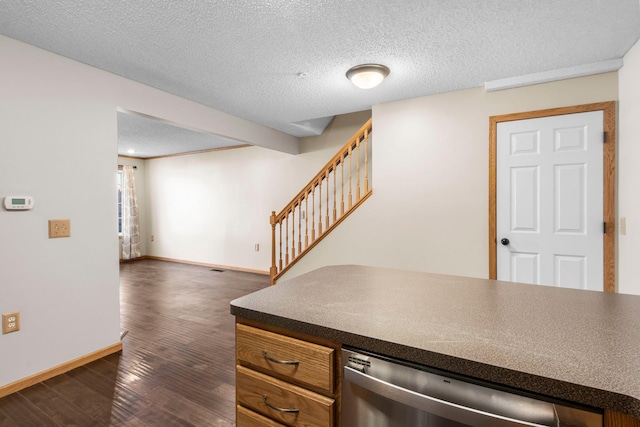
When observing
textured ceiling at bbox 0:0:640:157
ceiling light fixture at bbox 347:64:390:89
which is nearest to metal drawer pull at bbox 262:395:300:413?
textured ceiling at bbox 0:0:640:157

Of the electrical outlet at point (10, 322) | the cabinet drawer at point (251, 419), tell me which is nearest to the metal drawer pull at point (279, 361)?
the cabinet drawer at point (251, 419)

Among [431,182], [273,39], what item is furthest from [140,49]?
[431,182]

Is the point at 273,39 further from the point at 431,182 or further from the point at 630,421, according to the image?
the point at 630,421

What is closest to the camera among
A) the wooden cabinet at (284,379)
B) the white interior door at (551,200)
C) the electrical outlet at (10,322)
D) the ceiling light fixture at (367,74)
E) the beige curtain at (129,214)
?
the wooden cabinet at (284,379)

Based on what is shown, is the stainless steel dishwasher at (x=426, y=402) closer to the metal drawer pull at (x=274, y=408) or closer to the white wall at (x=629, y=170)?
the metal drawer pull at (x=274, y=408)

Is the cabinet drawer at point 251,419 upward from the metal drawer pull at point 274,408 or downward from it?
downward

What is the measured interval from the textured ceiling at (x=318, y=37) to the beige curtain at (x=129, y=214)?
477 centimetres

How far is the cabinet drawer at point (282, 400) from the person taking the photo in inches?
36.1

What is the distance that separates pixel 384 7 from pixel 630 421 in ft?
6.62

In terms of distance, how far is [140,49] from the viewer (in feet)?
7.29

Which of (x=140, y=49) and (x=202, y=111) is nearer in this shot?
(x=140, y=49)

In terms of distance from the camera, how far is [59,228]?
2283 mm

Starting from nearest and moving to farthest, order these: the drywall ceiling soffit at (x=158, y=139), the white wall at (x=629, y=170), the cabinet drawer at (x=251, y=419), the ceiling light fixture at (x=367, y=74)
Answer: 1. the cabinet drawer at (x=251, y=419)
2. the white wall at (x=629, y=170)
3. the ceiling light fixture at (x=367, y=74)
4. the drywall ceiling soffit at (x=158, y=139)

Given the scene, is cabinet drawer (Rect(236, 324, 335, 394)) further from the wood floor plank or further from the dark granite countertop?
the wood floor plank
